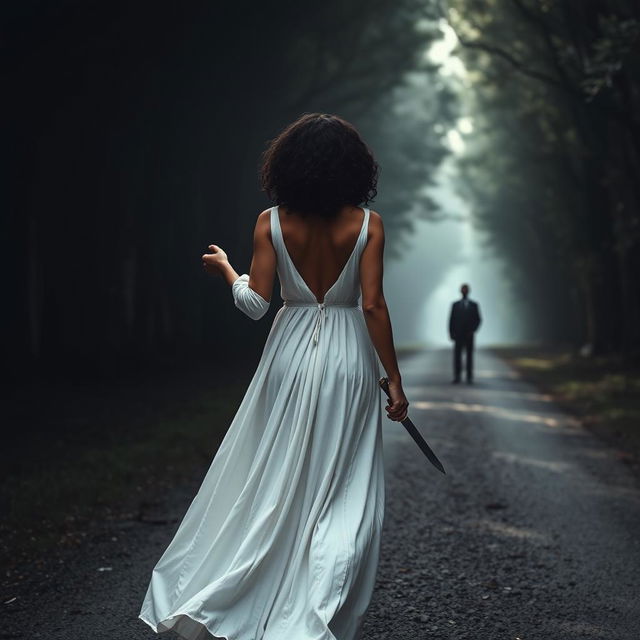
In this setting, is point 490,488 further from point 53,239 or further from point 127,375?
point 53,239

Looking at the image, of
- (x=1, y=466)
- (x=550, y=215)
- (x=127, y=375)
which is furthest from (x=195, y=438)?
(x=550, y=215)

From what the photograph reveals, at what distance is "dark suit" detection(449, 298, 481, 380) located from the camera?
611 centimetres

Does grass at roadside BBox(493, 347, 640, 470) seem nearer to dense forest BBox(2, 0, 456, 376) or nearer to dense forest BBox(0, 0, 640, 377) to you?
dense forest BBox(0, 0, 640, 377)

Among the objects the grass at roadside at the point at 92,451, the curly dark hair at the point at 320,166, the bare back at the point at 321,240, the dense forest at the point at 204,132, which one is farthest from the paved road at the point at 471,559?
the dense forest at the point at 204,132

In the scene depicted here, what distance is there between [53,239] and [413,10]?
32.3 ft

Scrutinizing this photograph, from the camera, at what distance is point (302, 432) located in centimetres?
375

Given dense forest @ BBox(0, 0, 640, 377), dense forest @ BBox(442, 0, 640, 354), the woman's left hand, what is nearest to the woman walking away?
the woman's left hand

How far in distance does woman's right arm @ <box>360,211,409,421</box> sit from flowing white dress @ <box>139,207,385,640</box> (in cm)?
5

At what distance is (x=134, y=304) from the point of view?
21078mm

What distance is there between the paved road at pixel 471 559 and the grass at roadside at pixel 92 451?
0.31 metres

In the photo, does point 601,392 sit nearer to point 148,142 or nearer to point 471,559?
point 148,142

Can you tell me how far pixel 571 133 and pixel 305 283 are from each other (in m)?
23.4

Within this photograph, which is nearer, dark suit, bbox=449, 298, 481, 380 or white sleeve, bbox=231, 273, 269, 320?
white sleeve, bbox=231, 273, 269, 320

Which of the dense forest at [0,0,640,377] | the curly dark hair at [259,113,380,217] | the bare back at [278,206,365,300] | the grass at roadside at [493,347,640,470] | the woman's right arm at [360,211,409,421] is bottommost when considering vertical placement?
the grass at roadside at [493,347,640,470]
